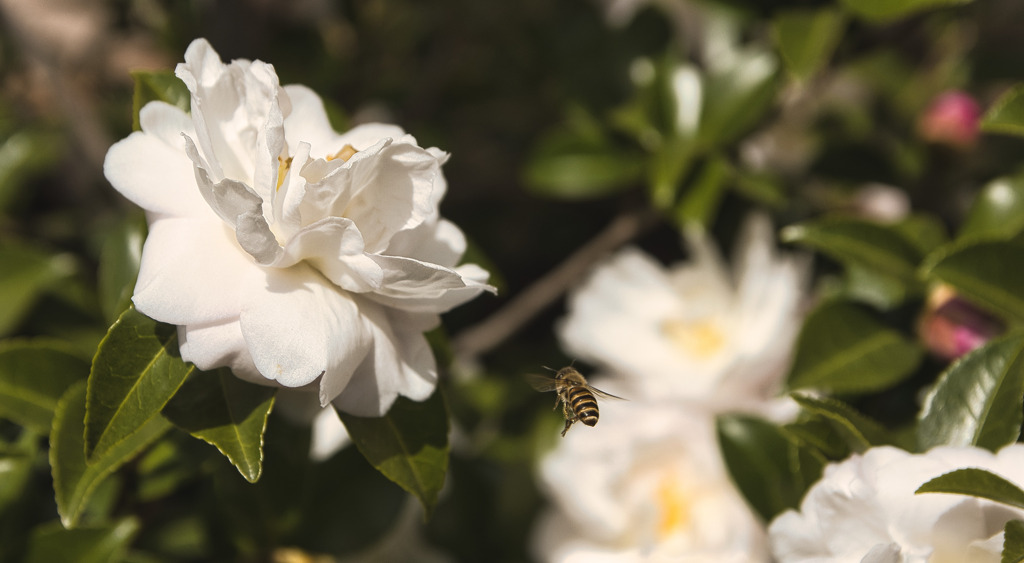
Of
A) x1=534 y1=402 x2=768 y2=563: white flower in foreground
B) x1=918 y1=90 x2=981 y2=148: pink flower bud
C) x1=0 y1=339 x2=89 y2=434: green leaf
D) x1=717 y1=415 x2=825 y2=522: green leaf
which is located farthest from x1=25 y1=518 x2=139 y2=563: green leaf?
x1=918 y1=90 x2=981 y2=148: pink flower bud

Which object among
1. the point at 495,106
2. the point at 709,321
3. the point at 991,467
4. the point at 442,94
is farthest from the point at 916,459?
the point at 495,106

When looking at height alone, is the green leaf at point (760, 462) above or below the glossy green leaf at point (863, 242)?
below

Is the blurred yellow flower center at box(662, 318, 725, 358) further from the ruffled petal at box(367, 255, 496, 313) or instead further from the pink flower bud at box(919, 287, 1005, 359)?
the ruffled petal at box(367, 255, 496, 313)

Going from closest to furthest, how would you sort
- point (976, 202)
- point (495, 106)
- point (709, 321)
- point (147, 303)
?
point (147, 303)
point (976, 202)
point (709, 321)
point (495, 106)

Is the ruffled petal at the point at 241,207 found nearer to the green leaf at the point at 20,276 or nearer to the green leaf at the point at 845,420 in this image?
the green leaf at the point at 845,420

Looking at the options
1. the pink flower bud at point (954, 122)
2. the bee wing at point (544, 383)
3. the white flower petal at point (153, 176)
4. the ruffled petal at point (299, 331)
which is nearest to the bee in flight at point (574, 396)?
the bee wing at point (544, 383)

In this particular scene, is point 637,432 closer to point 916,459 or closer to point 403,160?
point 916,459
